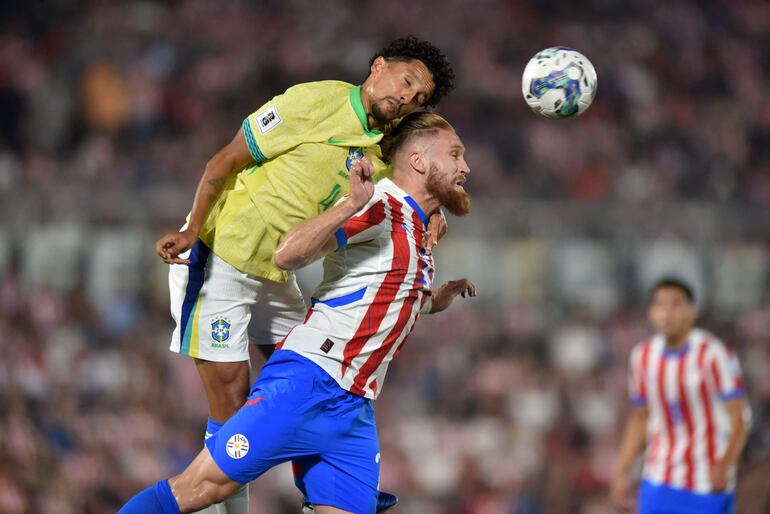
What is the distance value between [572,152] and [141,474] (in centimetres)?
540

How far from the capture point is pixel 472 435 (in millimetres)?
9242

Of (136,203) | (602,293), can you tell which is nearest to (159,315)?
(136,203)

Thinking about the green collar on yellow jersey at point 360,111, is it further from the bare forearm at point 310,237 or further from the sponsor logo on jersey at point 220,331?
the sponsor logo on jersey at point 220,331

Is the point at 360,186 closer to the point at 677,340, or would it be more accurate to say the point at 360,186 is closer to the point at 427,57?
the point at 427,57

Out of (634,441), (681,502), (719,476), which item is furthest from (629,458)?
(719,476)

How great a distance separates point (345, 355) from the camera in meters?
3.98

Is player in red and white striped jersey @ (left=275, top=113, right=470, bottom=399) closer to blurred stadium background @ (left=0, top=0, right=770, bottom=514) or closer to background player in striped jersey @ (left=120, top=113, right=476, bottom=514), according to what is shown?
background player in striped jersey @ (left=120, top=113, right=476, bottom=514)

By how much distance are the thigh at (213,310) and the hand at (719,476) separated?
329cm

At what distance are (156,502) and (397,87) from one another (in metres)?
Result: 1.71

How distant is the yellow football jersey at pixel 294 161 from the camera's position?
162 inches

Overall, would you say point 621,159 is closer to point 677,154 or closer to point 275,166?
point 677,154

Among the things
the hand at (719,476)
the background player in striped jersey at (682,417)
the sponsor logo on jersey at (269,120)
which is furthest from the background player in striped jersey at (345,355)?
the hand at (719,476)

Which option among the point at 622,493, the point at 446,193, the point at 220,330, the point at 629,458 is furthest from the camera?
the point at 629,458

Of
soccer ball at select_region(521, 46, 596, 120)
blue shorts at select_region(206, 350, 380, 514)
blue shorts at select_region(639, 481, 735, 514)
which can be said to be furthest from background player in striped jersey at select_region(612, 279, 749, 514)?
blue shorts at select_region(206, 350, 380, 514)
